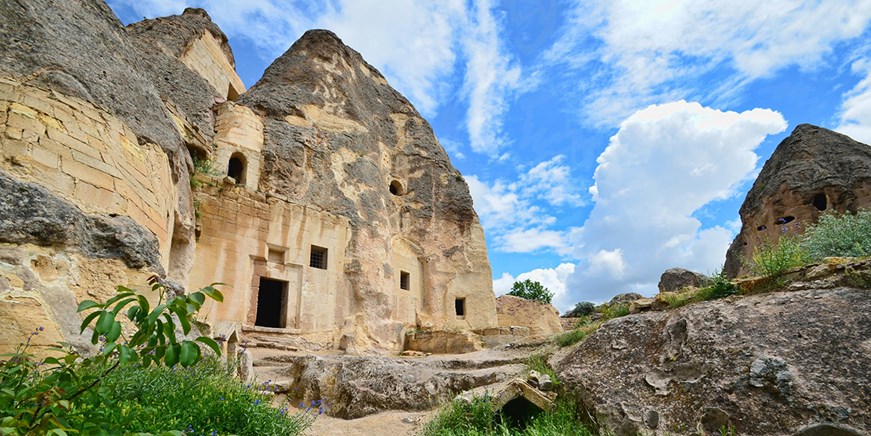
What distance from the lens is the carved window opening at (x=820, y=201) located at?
19731 millimetres

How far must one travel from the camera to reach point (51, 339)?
4949 mm

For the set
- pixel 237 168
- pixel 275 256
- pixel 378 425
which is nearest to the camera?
pixel 378 425

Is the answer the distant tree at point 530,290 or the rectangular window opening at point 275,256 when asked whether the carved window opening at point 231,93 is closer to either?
the rectangular window opening at point 275,256

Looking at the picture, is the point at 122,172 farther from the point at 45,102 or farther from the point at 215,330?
the point at 215,330

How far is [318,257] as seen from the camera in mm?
15609

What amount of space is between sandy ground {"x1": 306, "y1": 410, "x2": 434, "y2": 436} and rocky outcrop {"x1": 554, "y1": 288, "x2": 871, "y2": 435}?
214 cm

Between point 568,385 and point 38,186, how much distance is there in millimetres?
6782

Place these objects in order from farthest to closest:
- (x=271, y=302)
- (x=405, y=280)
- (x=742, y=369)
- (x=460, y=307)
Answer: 1. (x=460, y=307)
2. (x=405, y=280)
3. (x=271, y=302)
4. (x=742, y=369)

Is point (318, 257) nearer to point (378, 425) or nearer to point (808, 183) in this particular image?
point (378, 425)

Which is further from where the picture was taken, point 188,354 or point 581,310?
point 581,310

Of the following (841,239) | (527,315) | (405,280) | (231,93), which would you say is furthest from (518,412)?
(231,93)

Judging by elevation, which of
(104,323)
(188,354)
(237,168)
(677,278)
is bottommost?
(188,354)

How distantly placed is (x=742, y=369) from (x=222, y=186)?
13.0m

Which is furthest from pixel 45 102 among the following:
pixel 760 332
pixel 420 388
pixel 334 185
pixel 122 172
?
pixel 334 185
